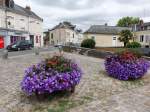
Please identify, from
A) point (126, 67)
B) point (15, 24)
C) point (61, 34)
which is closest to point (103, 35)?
point (61, 34)

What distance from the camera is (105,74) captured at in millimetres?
10180

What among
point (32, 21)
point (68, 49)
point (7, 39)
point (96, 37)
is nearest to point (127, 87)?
point (68, 49)

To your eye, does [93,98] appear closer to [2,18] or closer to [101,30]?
[2,18]

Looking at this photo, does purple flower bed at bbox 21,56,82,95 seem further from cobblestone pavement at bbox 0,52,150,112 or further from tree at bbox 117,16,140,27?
tree at bbox 117,16,140,27

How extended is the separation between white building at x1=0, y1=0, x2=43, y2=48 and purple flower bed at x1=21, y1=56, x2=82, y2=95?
99.8ft

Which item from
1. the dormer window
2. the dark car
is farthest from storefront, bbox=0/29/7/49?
the dormer window

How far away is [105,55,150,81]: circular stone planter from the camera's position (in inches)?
356

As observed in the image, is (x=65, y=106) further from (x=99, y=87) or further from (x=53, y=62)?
(x=99, y=87)

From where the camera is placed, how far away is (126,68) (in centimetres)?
905

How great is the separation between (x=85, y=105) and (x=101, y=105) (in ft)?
1.39

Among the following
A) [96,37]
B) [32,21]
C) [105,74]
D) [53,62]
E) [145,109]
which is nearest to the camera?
[145,109]

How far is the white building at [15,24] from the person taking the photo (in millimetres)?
35844

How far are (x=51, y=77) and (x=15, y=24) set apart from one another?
113 ft

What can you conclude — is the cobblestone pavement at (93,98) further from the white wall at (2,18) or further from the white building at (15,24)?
the white building at (15,24)
